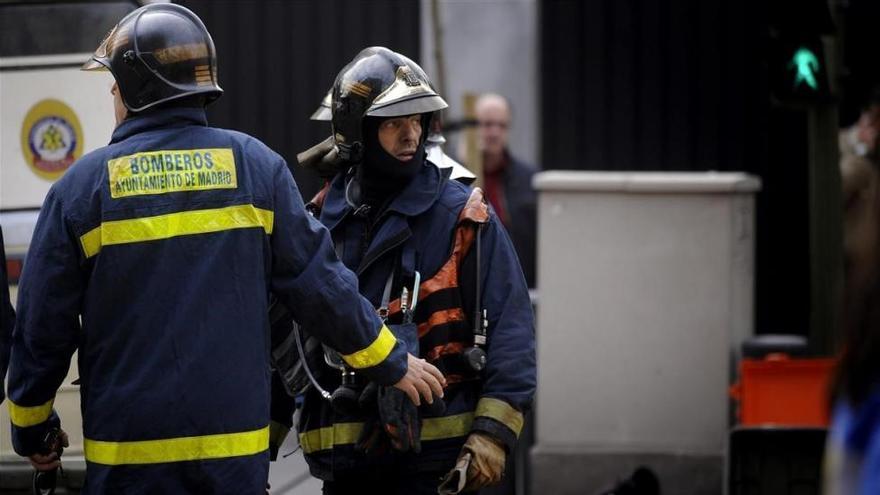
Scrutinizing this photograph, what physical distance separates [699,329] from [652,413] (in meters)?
0.46

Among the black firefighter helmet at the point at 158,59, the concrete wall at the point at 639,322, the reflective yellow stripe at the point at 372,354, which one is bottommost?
the concrete wall at the point at 639,322

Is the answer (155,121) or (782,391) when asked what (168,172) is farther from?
(782,391)

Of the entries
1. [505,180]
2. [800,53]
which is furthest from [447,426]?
[505,180]

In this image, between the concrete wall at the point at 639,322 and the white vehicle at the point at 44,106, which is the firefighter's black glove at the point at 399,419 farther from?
the concrete wall at the point at 639,322

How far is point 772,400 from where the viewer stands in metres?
6.38

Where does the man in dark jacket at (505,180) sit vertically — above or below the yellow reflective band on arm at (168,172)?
below

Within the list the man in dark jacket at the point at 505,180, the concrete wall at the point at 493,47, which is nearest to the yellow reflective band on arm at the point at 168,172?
the man in dark jacket at the point at 505,180

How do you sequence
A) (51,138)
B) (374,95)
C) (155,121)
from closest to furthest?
(155,121) < (374,95) < (51,138)

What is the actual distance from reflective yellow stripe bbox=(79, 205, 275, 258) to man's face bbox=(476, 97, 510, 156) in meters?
5.44

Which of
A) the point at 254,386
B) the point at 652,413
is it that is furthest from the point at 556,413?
the point at 254,386

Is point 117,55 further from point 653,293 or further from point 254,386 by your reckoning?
point 653,293

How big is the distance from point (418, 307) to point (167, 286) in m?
0.83

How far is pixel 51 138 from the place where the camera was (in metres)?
6.51

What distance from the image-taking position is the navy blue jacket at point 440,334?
4.24m
